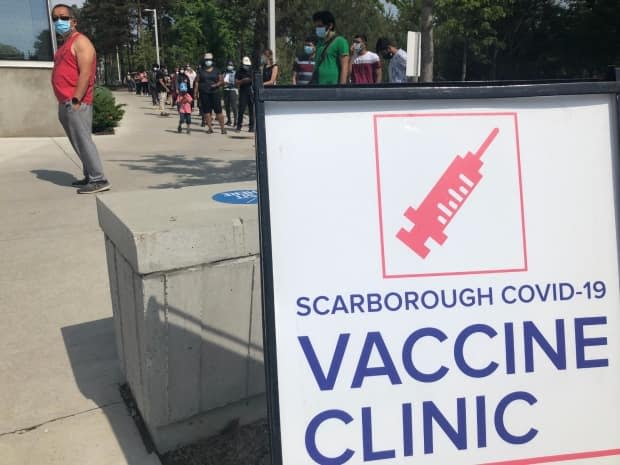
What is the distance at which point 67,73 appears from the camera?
6.27 metres

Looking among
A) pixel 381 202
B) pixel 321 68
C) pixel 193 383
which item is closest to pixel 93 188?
pixel 321 68

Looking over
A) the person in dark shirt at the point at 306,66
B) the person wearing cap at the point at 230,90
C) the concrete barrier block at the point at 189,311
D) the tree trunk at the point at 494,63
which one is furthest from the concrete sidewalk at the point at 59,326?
the tree trunk at the point at 494,63

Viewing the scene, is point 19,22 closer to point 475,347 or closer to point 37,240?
point 37,240

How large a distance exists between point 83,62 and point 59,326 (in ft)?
11.6

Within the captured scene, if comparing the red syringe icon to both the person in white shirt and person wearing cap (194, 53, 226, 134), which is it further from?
person wearing cap (194, 53, 226, 134)

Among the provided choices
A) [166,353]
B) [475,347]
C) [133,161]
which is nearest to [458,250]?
[475,347]

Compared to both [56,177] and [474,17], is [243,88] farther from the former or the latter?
[474,17]

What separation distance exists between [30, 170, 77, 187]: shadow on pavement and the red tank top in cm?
151

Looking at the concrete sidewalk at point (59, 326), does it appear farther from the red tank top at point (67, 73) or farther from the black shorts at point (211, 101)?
the black shorts at point (211, 101)

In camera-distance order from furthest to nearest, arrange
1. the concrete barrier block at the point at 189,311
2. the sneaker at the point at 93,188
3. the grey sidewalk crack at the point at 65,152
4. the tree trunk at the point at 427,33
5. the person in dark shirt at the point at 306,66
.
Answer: the person in dark shirt at the point at 306,66 < the grey sidewalk crack at the point at 65,152 < the sneaker at the point at 93,188 < the tree trunk at the point at 427,33 < the concrete barrier block at the point at 189,311

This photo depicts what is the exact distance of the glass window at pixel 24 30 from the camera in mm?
12352

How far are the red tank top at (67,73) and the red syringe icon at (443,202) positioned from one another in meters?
5.39

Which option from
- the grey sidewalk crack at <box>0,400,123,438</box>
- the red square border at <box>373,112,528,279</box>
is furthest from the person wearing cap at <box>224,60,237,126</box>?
the red square border at <box>373,112,528,279</box>

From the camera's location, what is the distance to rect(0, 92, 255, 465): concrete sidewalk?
2547mm
